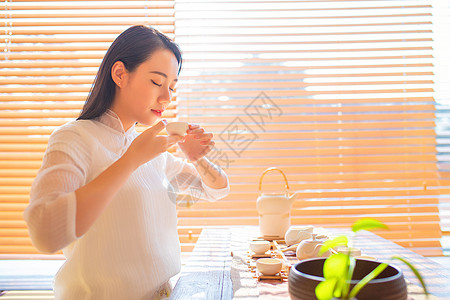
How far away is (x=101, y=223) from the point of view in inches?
45.1

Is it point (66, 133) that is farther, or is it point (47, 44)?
point (47, 44)

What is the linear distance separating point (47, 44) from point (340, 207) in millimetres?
2014

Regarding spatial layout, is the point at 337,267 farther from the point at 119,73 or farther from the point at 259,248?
the point at 119,73

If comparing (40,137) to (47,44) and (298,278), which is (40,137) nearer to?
(47,44)

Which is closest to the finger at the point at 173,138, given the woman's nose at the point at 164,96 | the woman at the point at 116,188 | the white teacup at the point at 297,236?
the woman at the point at 116,188

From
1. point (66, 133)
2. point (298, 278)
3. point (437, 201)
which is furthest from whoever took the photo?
point (437, 201)

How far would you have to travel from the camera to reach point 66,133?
1.10 metres

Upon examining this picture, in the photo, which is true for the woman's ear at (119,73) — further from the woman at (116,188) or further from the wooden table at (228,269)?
the wooden table at (228,269)

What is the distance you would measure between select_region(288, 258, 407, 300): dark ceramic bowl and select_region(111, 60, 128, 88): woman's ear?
88cm

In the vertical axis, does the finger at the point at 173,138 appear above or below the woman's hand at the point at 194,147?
above

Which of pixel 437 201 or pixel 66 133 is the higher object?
pixel 66 133

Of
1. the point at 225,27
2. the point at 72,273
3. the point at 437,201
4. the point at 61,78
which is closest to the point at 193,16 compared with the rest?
the point at 225,27

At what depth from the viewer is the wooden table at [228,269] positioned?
0.93 metres

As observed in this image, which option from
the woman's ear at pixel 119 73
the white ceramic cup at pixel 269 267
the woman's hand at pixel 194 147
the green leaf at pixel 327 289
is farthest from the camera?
the woman's hand at pixel 194 147
